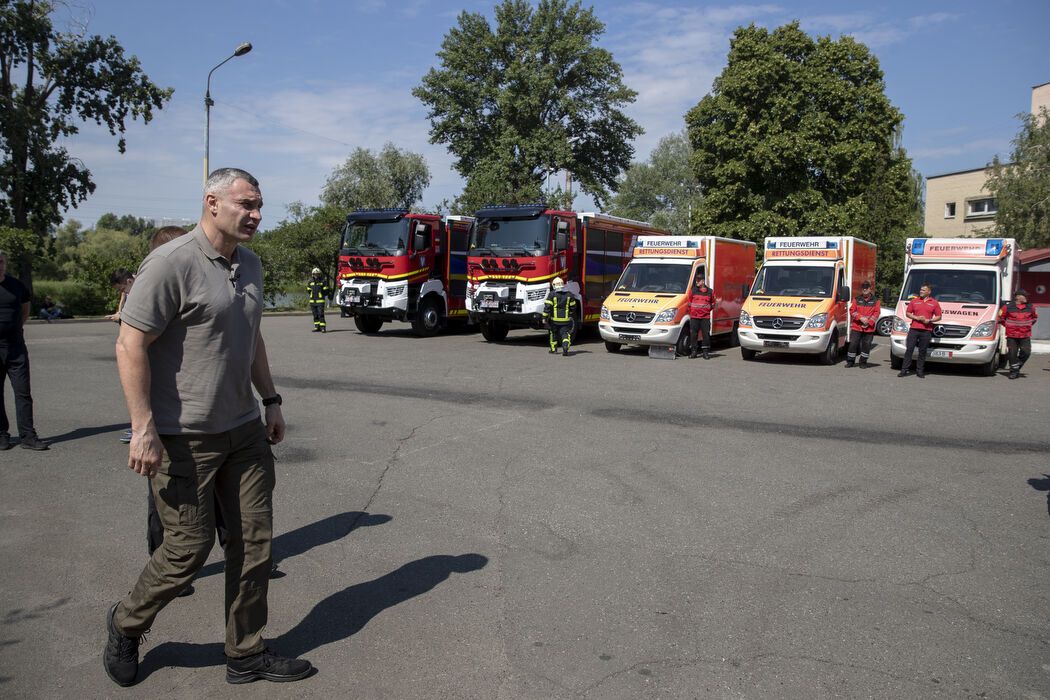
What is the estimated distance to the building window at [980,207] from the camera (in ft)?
164

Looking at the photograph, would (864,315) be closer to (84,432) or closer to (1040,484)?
(1040,484)

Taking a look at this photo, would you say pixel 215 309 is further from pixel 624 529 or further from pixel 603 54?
pixel 603 54

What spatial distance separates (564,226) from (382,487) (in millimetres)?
13893

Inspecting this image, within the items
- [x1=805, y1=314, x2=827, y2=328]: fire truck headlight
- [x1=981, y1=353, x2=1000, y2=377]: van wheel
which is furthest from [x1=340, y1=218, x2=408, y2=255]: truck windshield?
[x1=981, y1=353, x2=1000, y2=377]: van wheel

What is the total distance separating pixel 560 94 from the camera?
43.4m

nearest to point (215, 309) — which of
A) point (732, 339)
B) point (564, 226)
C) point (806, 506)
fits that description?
point (806, 506)

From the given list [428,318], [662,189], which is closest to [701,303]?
[428,318]

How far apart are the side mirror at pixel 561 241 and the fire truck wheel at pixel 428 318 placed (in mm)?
4359

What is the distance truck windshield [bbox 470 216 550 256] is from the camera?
19453 millimetres

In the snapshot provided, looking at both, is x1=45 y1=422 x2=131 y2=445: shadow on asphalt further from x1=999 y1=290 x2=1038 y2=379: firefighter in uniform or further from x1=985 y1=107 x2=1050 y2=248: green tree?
x1=985 y1=107 x2=1050 y2=248: green tree

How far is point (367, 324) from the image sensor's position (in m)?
23.3

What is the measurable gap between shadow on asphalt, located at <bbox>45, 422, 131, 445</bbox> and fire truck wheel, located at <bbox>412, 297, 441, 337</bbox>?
13.0 m

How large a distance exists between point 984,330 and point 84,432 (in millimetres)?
14665

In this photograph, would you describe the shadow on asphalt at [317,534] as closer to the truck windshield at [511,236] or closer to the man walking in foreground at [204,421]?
the man walking in foreground at [204,421]
